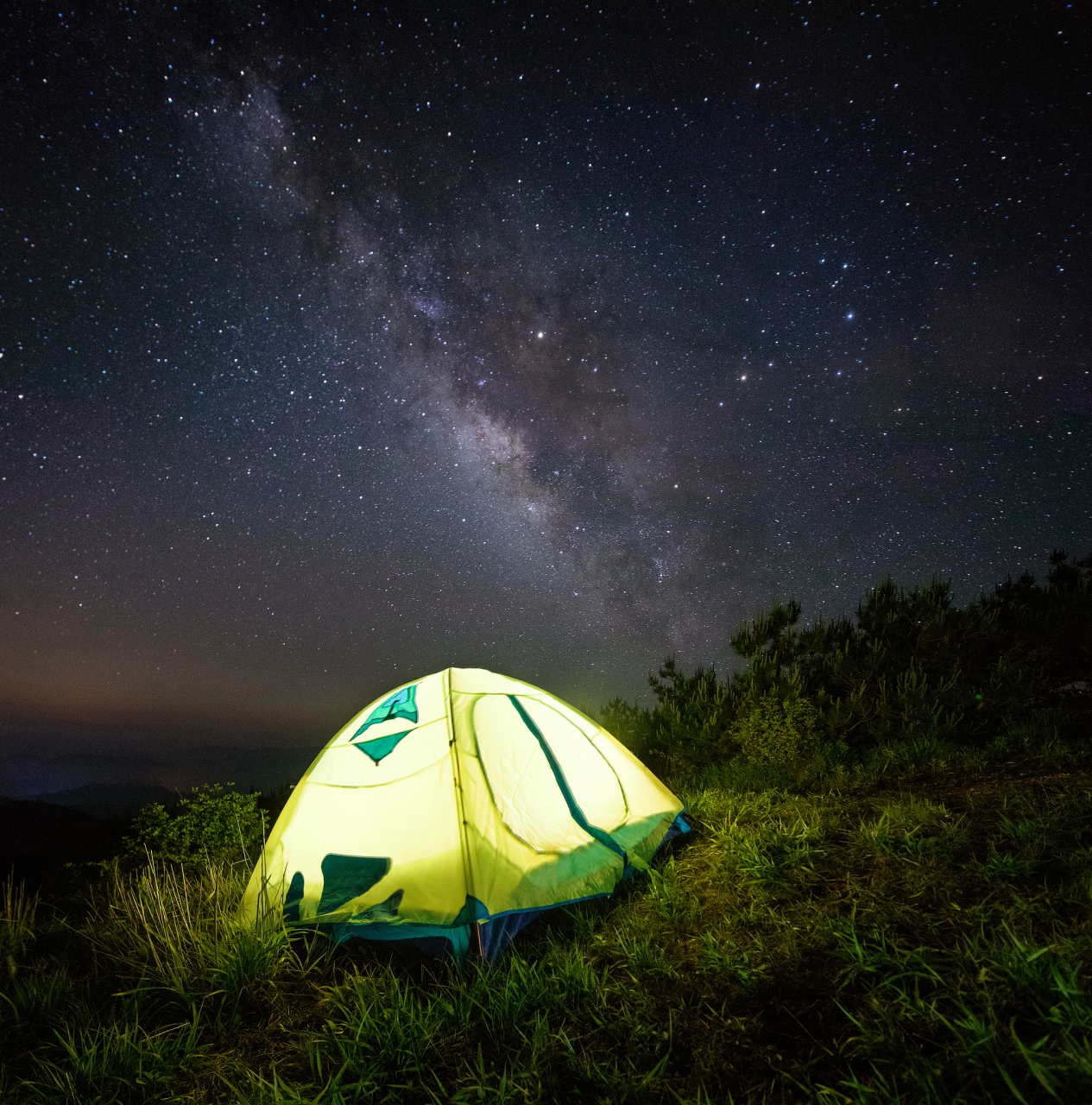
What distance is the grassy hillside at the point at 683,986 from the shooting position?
194cm

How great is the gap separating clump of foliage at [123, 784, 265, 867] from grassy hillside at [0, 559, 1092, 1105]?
2.17 feet

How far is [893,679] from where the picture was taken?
769 cm

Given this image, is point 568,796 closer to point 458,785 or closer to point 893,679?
point 458,785

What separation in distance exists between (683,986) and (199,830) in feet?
17.4

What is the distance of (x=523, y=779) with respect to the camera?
3684mm

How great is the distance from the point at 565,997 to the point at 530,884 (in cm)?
65

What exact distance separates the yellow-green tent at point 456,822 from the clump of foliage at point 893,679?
401cm

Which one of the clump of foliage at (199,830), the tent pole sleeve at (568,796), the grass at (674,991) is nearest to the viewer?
the grass at (674,991)

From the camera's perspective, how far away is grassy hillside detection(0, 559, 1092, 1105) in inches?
76.2

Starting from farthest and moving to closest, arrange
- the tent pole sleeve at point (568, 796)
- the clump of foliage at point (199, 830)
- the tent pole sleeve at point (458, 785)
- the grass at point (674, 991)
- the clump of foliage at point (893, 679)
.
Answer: the clump of foliage at point (893, 679)
the clump of foliage at point (199, 830)
the tent pole sleeve at point (568, 796)
the tent pole sleeve at point (458, 785)
the grass at point (674, 991)

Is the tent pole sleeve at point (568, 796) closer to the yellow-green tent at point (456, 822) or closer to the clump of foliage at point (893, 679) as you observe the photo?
the yellow-green tent at point (456, 822)

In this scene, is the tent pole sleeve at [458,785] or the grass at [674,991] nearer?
the grass at [674,991]

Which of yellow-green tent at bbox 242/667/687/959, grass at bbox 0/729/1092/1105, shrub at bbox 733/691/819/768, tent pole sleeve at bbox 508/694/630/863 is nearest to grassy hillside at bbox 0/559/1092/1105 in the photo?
grass at bbox 0/729/1092/1105

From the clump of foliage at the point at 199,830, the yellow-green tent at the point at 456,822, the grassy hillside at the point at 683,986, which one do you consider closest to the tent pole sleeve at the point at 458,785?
the yellow-green tent at the point at 456,822
